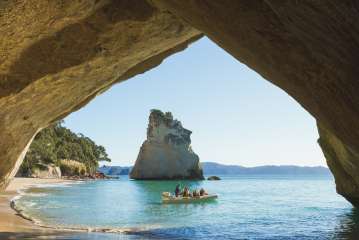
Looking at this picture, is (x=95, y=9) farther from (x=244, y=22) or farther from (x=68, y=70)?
(x=244, y=22)

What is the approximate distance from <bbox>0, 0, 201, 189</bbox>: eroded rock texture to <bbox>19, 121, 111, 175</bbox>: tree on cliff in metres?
54.8

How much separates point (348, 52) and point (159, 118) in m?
95.6

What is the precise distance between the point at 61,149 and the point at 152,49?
298 feet

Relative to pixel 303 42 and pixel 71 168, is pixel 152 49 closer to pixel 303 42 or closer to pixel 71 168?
pixel 303 42

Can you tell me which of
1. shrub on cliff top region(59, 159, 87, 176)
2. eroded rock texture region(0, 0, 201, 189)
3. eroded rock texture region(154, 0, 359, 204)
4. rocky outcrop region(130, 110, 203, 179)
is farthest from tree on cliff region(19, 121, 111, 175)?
eroded rock texture region(154, 0, 359, 204)

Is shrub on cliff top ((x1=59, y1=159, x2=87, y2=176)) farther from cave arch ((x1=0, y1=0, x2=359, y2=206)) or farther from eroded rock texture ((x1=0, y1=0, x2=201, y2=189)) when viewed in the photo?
eroded rock texture ((x1=0, y1=0, x2=201, y2=189))

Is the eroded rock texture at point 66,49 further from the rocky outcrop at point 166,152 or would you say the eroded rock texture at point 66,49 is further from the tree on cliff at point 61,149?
the rocky outcrop at point 166,152

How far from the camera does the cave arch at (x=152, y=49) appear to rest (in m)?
4.47

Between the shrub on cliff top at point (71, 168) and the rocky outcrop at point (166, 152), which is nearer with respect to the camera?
the rocky outcrop at point (166, 152)

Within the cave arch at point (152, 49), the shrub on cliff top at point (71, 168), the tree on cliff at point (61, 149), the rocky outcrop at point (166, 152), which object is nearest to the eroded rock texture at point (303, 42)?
the cave arch at point (152, 49)

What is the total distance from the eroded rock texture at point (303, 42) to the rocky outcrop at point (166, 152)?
302 feet

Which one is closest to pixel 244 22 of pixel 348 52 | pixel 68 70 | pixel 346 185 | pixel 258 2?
pixel 258 2

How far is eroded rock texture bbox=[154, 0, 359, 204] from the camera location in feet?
12.9

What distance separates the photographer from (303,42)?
16.3ft
